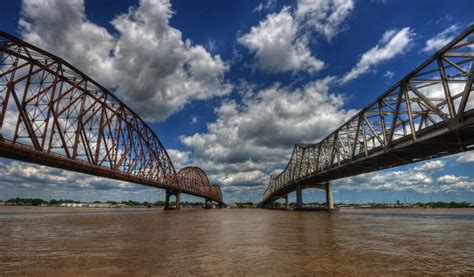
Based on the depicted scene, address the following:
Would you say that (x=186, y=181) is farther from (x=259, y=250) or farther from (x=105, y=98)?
(x=259, y=250)

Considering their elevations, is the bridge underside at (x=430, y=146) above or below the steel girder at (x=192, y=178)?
below

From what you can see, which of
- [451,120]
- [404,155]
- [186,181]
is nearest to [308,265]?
[451,120]

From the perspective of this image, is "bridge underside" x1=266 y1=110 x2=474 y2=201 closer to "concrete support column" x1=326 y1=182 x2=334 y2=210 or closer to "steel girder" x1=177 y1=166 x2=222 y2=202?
"concrete support column" x1=326 y1=182 x2=334 y2=210

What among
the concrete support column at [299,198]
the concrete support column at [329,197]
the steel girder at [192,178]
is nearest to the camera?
the concrete support column at [329,197]

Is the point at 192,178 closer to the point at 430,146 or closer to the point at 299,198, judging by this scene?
the point at 299,198

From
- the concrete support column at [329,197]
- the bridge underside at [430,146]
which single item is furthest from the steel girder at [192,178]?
the bridge underside at [430,146]

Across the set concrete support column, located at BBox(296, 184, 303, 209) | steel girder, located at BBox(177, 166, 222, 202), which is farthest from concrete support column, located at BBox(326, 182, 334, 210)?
steel girder, located at BBox(177, 166, 222, 202)

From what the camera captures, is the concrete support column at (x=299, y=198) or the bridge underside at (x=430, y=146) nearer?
the bridge underside at (x=430, y=146)

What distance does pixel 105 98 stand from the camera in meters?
66.6

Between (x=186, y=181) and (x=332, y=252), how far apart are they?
496 ft

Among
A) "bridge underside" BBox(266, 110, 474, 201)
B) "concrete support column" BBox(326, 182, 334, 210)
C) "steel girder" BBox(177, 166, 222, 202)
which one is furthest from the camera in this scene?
"steel girder" BBox(177, 166, 222, 202)

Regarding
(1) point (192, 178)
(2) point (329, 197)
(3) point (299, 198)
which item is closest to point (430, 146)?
(2) point (329, 197)

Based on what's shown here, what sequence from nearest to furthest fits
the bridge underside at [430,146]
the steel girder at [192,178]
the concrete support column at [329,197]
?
→ 1. the bridge underside at [430,146]
2. the concrete support column at [329,197]
3. the steel girder at [192,178]

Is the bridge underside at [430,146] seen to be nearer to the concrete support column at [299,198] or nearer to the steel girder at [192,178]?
the concrete support column at [299,198]
